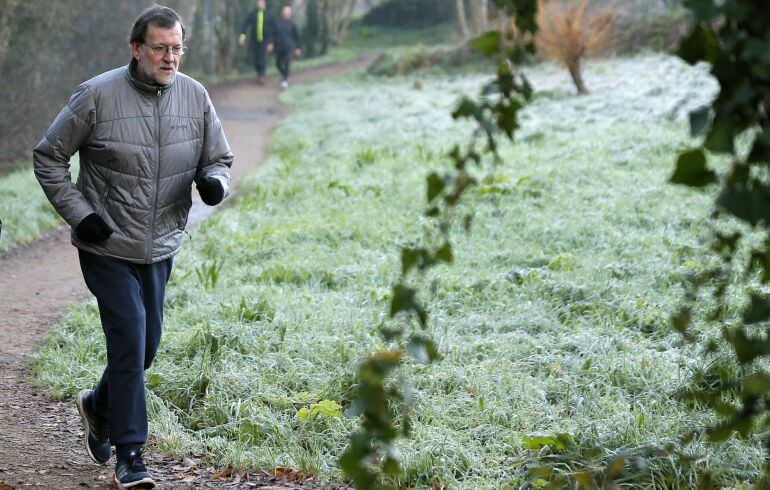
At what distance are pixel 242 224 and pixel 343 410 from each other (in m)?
4.95

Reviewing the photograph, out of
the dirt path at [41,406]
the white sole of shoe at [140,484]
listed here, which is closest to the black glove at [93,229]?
the white sole of shoe at [140,484]

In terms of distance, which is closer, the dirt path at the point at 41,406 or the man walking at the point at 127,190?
the man walking at the point at 127,190

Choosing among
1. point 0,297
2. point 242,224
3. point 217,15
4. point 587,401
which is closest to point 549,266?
point 587,401

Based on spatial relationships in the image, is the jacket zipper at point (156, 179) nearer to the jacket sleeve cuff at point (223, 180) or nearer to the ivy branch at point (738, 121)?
the jacket sleeve cuff at point (223, 180)

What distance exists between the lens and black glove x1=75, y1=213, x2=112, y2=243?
3.85m

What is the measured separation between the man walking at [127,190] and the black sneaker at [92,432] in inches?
7.4

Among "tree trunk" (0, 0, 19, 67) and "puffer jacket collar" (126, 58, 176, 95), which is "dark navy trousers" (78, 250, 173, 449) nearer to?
"puffer jacket collar" (126, 58, 176, 95)

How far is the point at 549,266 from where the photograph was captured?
288 inches

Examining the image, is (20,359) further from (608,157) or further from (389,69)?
(389,69)

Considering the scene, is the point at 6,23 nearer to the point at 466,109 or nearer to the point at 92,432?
the point at 92,432

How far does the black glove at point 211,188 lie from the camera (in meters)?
4.20

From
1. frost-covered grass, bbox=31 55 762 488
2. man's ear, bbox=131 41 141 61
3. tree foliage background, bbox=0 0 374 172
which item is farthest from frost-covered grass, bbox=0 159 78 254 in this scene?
man's ear, bbox=131 41 141 61

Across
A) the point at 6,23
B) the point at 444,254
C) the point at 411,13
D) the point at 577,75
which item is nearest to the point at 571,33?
the point at 577,75

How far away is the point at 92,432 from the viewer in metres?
4.33
